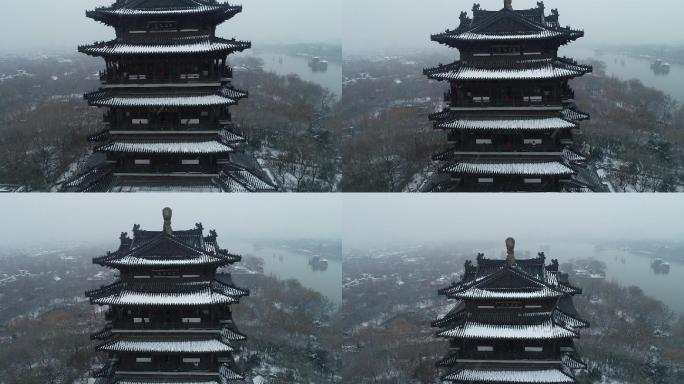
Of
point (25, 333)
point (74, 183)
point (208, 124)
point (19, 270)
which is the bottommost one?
point (25, 333)

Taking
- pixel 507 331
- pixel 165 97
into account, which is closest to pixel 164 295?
pixel 165 97

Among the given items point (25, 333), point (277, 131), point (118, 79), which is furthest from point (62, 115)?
point (118, 79)

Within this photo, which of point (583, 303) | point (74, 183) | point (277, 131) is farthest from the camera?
point (277, 131)

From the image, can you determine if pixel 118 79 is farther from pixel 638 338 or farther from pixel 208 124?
pixel 638 338

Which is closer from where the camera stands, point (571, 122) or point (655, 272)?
point (571, 122)

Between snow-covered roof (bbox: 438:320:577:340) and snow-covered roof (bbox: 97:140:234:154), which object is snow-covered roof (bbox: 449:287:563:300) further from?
snow-covered roof (bbox: 97:140:234:154)

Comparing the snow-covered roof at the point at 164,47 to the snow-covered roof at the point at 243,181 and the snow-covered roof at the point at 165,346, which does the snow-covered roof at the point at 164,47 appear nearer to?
the snow-covered roof at the point at 243,181

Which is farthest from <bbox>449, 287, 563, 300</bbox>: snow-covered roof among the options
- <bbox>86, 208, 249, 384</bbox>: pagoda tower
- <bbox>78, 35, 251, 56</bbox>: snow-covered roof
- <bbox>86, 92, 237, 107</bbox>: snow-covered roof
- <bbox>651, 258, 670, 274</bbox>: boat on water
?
<bbox>651, 258, 670, 274</bbox>: boat on water
